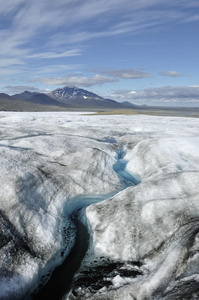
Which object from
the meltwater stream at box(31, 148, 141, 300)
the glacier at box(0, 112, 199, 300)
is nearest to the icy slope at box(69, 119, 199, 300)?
the glacier at box(0, 112, 199, 300)

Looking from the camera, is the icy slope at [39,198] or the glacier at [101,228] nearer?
the glacier at [101,228]

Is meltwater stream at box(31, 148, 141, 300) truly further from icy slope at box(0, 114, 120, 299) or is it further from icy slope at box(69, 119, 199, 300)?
icy slope at box(69, 119, 199, 300)

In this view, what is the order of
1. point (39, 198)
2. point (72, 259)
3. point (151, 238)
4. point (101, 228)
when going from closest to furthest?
point (151, 238)
point (72, 259)
point (101, 228)
point (39, 198)

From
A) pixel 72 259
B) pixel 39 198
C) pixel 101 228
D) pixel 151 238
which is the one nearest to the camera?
pixel 151 238

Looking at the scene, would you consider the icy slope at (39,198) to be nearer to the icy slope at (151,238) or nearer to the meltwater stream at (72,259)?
the meltwater stream at (72,259)

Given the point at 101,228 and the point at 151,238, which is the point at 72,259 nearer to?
the point at 101,228

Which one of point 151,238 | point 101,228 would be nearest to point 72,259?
point 101,228

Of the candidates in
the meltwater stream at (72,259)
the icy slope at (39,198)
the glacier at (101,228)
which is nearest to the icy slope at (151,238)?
the glacier at (101,228)

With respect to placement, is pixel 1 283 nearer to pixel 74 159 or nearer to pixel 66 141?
pixel 74 159
